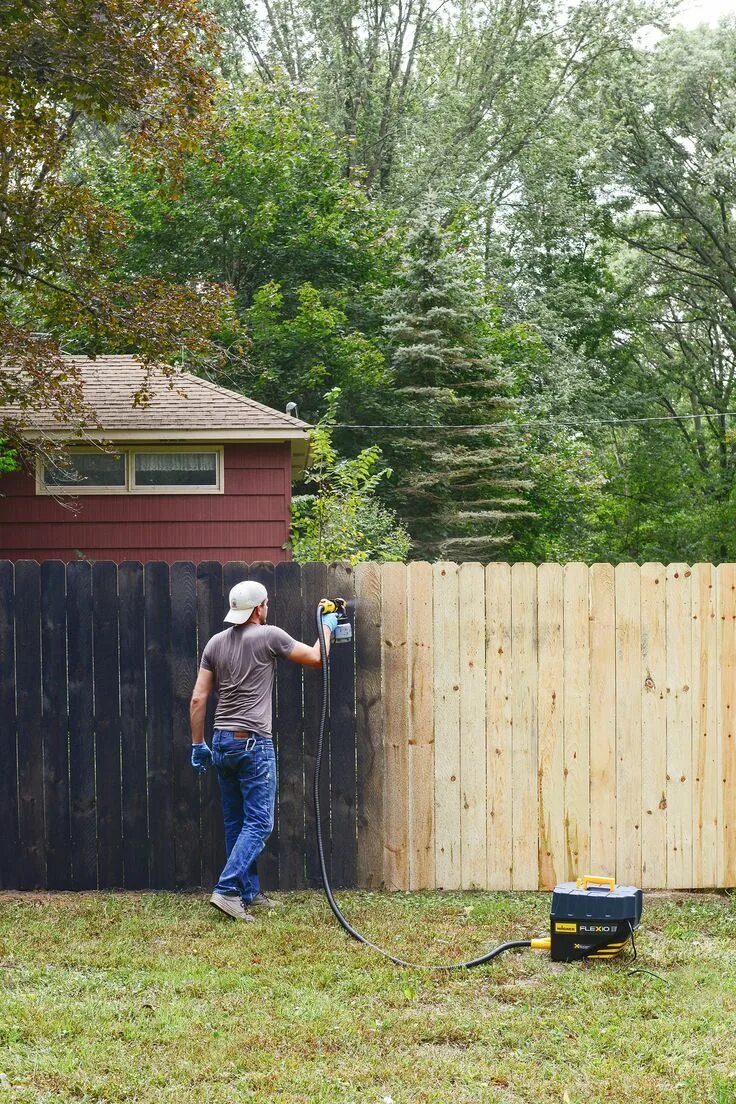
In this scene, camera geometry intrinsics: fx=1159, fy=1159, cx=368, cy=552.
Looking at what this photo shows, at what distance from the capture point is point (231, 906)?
5957mm

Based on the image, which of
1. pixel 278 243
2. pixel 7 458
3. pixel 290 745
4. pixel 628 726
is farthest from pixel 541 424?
pixel 290 745

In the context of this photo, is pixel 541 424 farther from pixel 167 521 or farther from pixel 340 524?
pixel 167 521

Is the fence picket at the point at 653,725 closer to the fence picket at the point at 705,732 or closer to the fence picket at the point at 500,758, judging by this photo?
the fence picket at the point at 705,732

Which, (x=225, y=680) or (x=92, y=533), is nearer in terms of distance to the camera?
(x=225, y=680)

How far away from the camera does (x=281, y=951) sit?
17.5 feet

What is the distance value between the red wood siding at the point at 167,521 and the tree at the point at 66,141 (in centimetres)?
342

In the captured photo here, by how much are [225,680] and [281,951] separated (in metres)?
1.50

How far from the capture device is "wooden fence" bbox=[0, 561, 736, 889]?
6656 millimetres

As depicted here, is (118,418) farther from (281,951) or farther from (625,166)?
(625,166)

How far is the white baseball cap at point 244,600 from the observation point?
623 centimetres

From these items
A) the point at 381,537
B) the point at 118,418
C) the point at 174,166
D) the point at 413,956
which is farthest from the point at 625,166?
the point at 413,956

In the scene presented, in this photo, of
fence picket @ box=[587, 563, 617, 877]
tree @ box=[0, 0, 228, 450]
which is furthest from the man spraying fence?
tree @ box=[0, 0, 228, 450]

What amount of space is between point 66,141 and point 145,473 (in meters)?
5.00

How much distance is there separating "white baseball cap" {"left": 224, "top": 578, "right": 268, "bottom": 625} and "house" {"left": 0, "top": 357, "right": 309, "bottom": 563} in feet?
34.0
